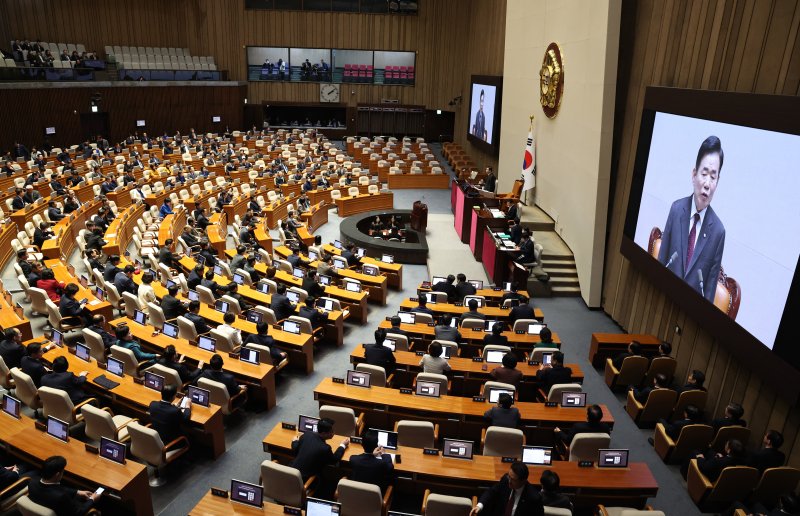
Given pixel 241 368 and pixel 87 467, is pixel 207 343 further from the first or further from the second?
pixel 87 467

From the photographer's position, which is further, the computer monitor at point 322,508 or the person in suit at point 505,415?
the person in suit at point 505,415

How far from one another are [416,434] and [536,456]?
126 cm

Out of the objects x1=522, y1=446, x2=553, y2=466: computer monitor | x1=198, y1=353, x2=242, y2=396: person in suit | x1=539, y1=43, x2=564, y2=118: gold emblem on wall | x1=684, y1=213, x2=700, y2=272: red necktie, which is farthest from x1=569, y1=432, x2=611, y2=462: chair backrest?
x1=539, y1=43, x2=564, y2=118: gold emblem on wall

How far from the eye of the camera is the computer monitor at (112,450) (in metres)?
5.46

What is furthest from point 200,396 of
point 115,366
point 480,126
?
point 480,126

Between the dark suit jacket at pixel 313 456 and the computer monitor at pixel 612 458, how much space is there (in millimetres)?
2625

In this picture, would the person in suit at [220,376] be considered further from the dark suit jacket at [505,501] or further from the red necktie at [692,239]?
the red necktie at [692,239]

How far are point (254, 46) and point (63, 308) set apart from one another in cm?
2588

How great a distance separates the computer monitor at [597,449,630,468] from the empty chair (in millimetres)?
1718

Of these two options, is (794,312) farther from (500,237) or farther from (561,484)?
(500,237)

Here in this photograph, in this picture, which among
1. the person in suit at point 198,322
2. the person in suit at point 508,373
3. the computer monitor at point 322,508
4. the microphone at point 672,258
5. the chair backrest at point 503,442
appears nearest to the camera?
the computer monitor at point 322,508

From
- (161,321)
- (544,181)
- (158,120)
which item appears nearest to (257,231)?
(161,321)

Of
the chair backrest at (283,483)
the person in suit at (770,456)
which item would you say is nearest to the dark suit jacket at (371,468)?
the chair backrest at (283,483)

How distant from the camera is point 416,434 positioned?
19.9ft
